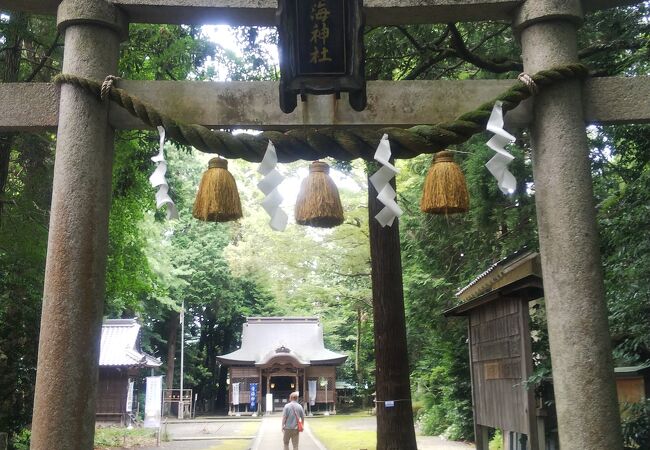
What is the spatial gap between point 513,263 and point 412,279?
7.81 m

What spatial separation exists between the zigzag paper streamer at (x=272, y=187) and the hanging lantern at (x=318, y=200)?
17 cm

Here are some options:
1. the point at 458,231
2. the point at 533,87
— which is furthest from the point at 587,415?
the point at 458,231

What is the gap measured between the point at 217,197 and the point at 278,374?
28986 millimetres

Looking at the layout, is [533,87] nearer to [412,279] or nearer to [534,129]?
[534,129]

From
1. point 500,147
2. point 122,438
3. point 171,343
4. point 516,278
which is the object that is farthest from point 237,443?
point 171,343

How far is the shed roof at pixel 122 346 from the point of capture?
890 inches

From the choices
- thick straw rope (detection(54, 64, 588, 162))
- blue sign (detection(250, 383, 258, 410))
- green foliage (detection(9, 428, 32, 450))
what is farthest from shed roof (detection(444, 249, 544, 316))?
blue sign (detection(250, 383, 258, 410))

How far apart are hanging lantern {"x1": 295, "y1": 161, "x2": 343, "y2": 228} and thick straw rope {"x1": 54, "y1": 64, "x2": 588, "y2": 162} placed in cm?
22

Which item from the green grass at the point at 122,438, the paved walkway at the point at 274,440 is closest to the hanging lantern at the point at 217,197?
the paved walkway at the point at 274,440

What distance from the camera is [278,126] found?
10.9 ft

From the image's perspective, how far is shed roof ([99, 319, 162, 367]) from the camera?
22.6 metres

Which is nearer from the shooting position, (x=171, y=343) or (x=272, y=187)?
(x=272, y=187)

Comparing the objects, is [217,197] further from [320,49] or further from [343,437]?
[343,437]

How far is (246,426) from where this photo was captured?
23.9 m
